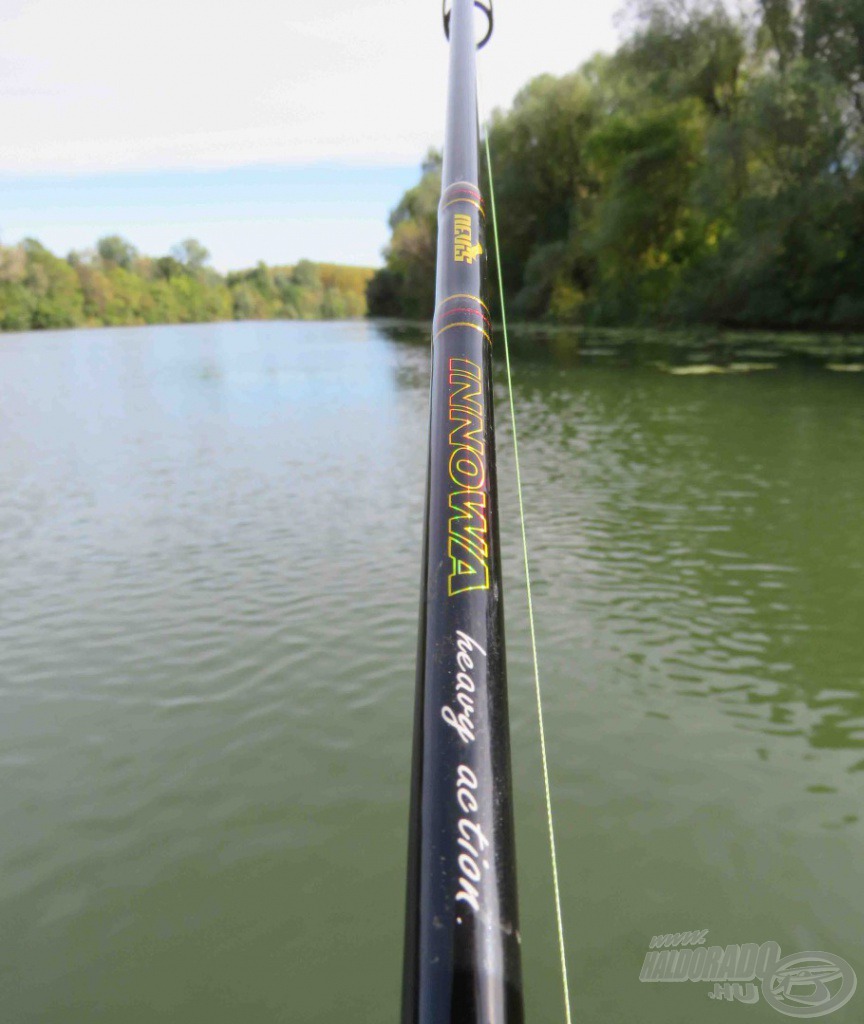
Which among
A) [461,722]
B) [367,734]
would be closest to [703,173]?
[367,734]

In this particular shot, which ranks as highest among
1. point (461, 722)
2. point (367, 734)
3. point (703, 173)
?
point (703, 173)

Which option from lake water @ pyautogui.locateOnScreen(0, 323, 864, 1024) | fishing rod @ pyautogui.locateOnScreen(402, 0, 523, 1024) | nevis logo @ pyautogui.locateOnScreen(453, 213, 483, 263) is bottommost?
lake water @ pyautogui.locateOnScreen(0, 323, 864, 1024)

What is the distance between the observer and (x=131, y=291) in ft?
469

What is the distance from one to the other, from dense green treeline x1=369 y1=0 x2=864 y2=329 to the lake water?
71.9ft

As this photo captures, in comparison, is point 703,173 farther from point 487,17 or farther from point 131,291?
point 131,291

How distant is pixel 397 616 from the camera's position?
6.62m

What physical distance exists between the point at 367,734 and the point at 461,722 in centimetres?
353

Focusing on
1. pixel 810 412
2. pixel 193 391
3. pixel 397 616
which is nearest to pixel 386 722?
pixel 397 616

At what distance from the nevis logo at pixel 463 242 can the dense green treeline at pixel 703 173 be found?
30108 millimetres

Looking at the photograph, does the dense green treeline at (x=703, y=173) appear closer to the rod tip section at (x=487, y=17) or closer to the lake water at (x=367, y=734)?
the lake water at (x=367, y=734)

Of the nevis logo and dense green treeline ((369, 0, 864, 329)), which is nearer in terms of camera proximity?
the nevis logo

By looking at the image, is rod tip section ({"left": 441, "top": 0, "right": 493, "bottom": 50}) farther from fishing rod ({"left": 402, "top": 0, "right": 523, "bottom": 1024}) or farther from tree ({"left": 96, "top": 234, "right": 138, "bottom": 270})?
tree ({"left": 96, "top": 234, "right": 138, "bottom": 270})

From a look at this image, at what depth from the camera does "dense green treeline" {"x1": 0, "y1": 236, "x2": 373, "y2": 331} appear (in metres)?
116

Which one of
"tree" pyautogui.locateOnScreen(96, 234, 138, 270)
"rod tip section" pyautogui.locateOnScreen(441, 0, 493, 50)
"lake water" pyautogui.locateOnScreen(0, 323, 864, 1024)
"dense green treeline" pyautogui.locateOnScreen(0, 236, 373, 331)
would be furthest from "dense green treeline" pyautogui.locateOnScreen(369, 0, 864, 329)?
"tree" pyautogui.locateOnScreen(96, 234, 138, 270)
